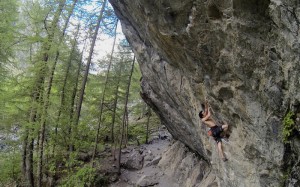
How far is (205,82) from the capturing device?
7477mm

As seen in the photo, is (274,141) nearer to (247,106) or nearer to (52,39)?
(247,106)

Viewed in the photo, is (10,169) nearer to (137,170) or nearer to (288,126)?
(137,170)

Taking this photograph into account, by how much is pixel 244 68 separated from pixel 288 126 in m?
1.59

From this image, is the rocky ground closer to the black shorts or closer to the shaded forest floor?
the shaded forest floor

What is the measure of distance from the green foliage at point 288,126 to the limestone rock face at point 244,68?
0.09 meters

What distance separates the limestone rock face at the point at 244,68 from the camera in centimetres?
492

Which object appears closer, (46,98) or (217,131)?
(217,131)

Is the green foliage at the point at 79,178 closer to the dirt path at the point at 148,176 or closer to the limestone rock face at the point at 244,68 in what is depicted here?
the dirt path at the point at 148,176

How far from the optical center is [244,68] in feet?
18.9

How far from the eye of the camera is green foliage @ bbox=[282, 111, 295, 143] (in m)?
5.03

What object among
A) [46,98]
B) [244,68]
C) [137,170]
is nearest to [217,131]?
[244,68]

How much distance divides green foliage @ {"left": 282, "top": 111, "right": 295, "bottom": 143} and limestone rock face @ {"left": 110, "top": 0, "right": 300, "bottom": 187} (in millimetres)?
95

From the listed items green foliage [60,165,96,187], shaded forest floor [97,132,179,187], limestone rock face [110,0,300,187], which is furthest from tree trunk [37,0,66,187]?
shaded forest floor [97,132,179,187]

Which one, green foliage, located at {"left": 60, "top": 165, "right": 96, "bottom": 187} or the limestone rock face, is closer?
the limestone rock face
